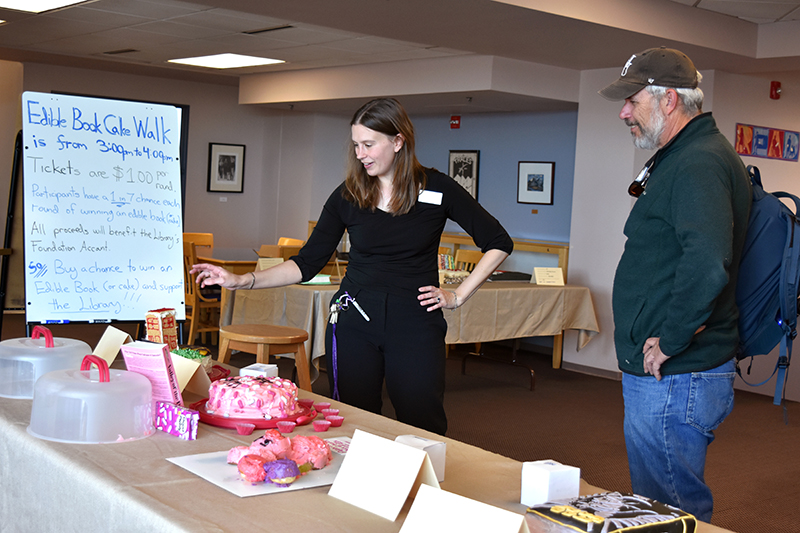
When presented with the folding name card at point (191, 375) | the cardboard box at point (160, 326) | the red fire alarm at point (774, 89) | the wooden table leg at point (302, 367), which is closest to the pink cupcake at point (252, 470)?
the folding name card at point (191, 375)

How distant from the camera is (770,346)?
6.18 feet

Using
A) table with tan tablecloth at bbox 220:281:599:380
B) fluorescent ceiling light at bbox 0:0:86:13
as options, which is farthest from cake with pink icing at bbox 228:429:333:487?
fluorescent ceiling light at bbox 0:0:86:13

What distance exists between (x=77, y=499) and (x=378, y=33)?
435 centimetres

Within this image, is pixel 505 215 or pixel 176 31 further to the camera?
A: pixel 505 215

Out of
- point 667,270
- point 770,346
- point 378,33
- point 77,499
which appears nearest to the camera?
point 77,499

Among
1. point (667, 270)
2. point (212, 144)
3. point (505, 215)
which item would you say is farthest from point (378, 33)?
point (212, 144)

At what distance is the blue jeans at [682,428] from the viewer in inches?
69.8

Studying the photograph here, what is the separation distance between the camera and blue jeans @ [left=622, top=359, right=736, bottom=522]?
1.77 meters

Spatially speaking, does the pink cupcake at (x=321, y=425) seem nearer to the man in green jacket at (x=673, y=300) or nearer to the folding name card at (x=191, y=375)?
the folding name card at (x=191, y=375)

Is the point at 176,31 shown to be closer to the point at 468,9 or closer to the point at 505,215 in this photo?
the point at 468,9

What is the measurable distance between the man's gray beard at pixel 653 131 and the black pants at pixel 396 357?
75 centimetres

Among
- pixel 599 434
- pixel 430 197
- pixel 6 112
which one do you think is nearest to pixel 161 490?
pixel 430 197

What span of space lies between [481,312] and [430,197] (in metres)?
3.30

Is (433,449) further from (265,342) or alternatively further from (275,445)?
(265,342)
